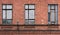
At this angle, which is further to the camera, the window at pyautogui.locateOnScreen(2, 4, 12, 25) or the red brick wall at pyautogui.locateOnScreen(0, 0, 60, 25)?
the window at pyautogui.locateOnScreen(2, 4, 12, 25)

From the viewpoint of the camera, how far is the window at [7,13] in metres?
17.9

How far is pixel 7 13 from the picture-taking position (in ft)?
58.9

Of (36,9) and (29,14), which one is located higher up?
(36,9)

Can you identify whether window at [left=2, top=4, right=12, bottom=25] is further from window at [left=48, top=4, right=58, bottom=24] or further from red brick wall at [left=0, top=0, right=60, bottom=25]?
window at [left=48, top=4, right=58, bottom=24]

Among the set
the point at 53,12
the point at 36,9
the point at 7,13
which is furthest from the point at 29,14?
the point at 53,12

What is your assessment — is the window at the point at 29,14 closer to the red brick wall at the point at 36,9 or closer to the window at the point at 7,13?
the red brick wall at the point at 36,9

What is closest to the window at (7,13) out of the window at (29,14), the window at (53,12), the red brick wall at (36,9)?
the red brick wall at (36,9)

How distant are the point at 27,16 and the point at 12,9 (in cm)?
149

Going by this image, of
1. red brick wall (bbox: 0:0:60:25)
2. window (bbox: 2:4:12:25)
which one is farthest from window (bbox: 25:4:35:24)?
window (bbox: 2:4:12:25)

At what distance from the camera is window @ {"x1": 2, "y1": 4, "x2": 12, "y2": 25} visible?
17.9m

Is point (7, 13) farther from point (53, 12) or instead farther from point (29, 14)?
point (53, 12)

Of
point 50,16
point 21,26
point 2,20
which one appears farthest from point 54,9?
→ point 2,20

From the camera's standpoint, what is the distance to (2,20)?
17984 mm

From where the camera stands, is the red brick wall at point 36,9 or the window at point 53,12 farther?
the window at point 53,12
